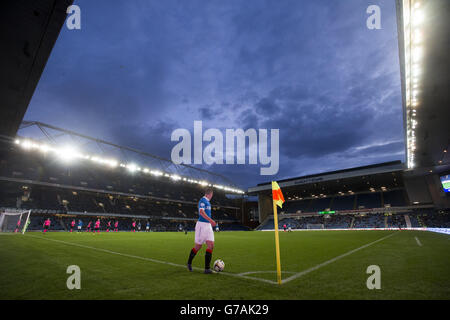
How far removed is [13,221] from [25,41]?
75.5 feet

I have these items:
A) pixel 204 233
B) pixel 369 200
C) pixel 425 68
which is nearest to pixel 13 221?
pixel 204 233

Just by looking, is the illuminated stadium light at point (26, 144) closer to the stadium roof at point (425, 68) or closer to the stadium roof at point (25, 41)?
the stadium roof at point (25, 41)

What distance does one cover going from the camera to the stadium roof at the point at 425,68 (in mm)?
10852

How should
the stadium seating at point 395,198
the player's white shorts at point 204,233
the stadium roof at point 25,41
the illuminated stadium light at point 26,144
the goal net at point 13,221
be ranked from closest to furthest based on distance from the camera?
the player's white shorts at point 204,233 → the stadium roof at point 25,41 → the goal net at point 13,221 → the illuminated stadium light at point 26,144 → the stadium seating at point 395,198

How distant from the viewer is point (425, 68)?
1434 centimetres

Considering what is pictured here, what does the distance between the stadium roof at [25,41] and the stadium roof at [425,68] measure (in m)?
14.5

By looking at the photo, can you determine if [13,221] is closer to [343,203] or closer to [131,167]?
[131,167]

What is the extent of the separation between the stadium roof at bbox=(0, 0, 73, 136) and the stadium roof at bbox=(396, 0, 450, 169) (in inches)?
569

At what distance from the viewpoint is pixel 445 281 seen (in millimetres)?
4105

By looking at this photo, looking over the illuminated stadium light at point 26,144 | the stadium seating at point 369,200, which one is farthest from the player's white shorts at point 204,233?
the stadium seating at point 369,200

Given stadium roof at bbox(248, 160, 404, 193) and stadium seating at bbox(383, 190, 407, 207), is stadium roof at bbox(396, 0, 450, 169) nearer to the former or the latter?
stadium roof at bbox(248, 160, 404, 193)

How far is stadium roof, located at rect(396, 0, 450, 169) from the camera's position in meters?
10.9
